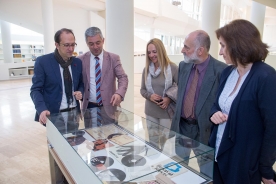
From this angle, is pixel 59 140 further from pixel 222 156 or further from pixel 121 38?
pixel 121 38

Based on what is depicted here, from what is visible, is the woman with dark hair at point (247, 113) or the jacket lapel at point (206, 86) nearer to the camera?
the woman with dark hair at point (247, 113)

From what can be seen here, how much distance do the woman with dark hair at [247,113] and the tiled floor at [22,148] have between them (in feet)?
7.40

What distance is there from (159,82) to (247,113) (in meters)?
1.24

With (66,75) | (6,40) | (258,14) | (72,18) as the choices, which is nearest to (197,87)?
(66,75)

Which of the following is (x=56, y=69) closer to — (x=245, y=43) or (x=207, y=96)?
(x=207, y=96)

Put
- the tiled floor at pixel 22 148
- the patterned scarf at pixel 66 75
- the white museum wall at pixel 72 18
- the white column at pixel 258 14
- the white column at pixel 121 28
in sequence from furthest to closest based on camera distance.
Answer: the white museum wall at pixel 72 18
the white column at pixel 258 14
the white column at pixel 121 28
the tiled floor at pixel 22 148
the patterned scarf at pixel 66 75

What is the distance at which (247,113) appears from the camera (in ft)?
4.10

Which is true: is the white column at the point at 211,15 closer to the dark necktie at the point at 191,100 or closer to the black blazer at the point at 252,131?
the dark necktie at the point at 191,100

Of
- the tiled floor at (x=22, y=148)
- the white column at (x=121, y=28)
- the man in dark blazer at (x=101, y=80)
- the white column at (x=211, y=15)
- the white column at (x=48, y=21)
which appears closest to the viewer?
the man in dark blazer at (x=101, y=80)

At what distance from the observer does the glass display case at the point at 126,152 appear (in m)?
1.11

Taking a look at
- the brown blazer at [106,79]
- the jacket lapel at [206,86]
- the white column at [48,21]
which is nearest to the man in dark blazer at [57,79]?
the brown blazer at [106,79]

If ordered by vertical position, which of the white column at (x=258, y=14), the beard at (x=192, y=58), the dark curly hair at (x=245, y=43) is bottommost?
the beard at (x=192, y=58)

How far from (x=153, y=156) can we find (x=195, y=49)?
0.98 m

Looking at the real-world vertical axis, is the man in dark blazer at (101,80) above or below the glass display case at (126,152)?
above
